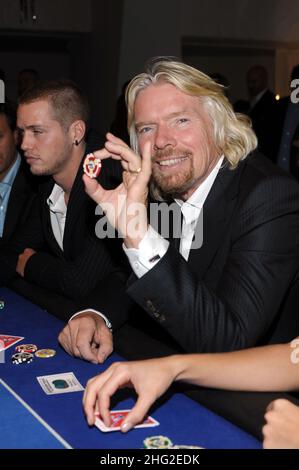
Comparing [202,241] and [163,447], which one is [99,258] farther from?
Answer: [163,447]

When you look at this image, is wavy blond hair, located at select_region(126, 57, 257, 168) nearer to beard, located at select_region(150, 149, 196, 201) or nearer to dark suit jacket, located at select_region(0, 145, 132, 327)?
beard, located at select_region(150, 149, 196, 201)

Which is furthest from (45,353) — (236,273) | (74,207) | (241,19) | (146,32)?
(241,19)

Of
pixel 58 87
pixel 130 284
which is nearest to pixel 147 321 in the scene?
pixel 130 284

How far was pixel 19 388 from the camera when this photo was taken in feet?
5.03

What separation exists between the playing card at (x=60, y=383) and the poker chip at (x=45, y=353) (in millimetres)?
154

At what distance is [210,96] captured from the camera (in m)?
2.05

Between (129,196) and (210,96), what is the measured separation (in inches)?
25.2

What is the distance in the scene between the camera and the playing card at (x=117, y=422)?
50.3 inches

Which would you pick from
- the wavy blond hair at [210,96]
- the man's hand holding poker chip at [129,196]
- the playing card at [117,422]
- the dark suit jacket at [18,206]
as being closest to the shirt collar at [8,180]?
the dark suit jacket at [18,206]

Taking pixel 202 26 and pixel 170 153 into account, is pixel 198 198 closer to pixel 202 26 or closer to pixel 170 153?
pixel 170 153

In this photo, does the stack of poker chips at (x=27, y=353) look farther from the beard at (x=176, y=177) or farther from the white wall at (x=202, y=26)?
the white wall at (x=202, y=26)
